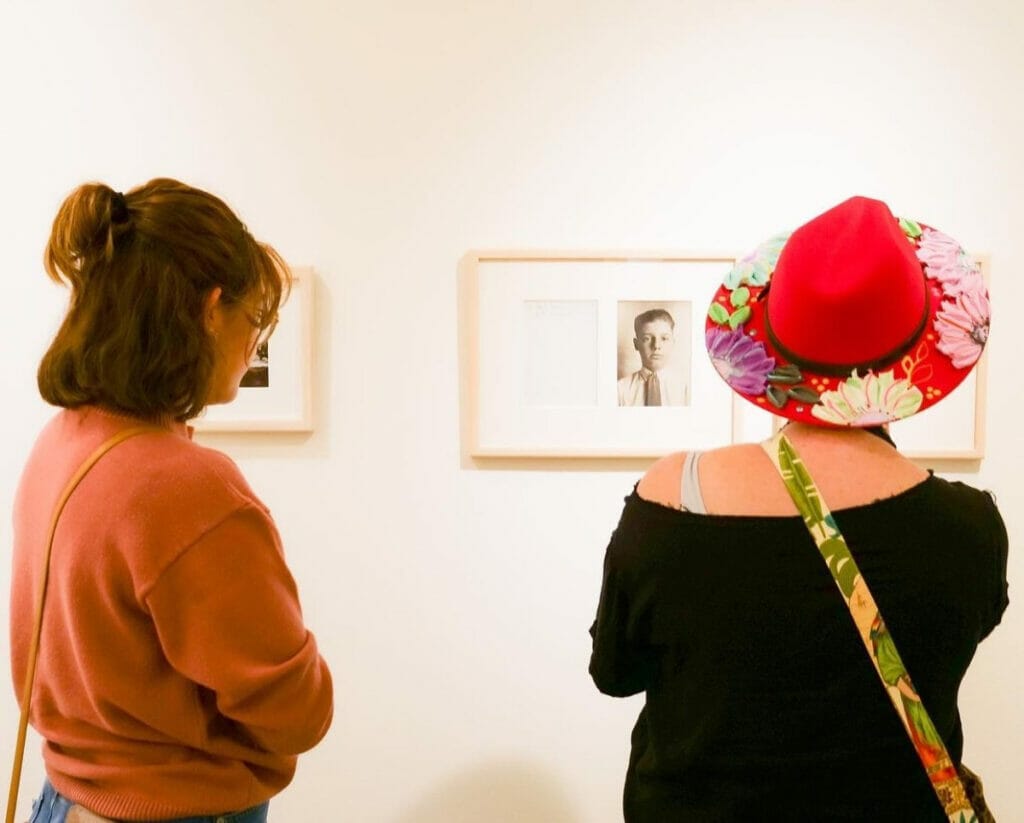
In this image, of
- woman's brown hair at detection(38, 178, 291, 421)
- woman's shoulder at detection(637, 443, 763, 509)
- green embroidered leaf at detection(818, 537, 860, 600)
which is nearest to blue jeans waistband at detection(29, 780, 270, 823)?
woman's brown hair at detection(38, 178, 291, 421)

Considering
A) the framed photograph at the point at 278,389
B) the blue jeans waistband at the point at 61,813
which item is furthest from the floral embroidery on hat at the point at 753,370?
the framed photograph at the point at 278,389

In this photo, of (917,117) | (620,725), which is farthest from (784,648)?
(917,117)

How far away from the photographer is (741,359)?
0.81 metres

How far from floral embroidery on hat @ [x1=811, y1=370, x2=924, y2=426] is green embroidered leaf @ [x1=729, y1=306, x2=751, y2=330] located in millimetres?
114

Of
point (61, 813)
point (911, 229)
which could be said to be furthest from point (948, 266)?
point (61, 813)

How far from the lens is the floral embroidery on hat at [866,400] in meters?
0.75

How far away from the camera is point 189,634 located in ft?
2.40

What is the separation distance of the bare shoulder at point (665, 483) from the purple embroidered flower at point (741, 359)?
0.10m

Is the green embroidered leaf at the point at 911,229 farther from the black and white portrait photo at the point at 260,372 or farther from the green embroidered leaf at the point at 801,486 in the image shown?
the black and white portrait photo at the point at 260,372

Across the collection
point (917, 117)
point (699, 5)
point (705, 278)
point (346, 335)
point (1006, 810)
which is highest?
point (699, 5)

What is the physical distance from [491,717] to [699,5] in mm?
1410

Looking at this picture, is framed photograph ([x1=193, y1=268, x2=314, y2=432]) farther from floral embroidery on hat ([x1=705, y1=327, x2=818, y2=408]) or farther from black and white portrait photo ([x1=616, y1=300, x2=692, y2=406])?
floral embroidery on hat ([x1=705, y1=327, x2=818, y2=408])

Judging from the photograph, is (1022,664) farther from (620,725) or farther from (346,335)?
(346,335)

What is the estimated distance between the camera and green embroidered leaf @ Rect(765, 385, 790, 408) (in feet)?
2.56
